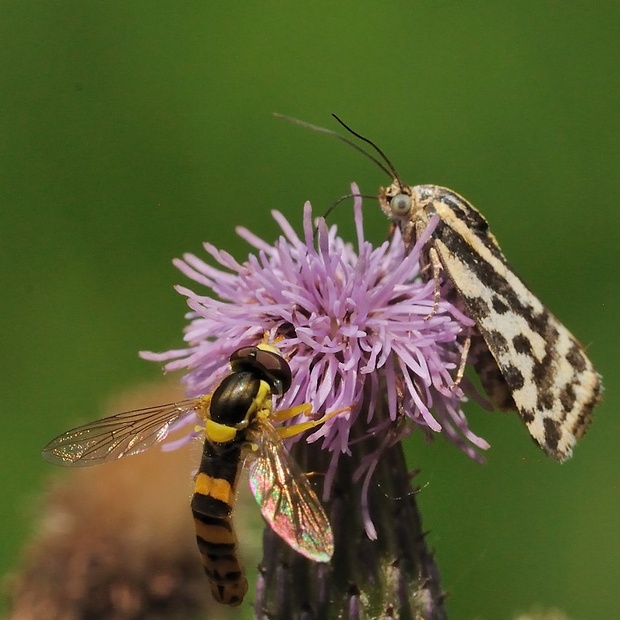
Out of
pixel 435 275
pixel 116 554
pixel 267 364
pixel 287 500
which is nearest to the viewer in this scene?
pixel 287 500

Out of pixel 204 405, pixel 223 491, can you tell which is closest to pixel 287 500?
pixel 223 491

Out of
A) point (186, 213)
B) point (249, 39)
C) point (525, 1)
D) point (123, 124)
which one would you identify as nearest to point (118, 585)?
point (186, 213)

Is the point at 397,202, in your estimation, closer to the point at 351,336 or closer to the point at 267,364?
the point at 351,336

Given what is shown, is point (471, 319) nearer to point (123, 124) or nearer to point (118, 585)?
point (118, 585)

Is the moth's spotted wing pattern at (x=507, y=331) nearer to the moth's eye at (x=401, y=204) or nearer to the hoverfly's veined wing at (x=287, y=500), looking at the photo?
the moth's eye at (x=401, y=204)

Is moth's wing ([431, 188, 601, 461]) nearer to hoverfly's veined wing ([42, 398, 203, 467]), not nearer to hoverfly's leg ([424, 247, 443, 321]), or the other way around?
hoverfly's leg ([424, 247, 443, 321])

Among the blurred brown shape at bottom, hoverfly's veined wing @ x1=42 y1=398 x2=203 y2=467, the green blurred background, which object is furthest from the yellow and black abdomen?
the green blurred background
